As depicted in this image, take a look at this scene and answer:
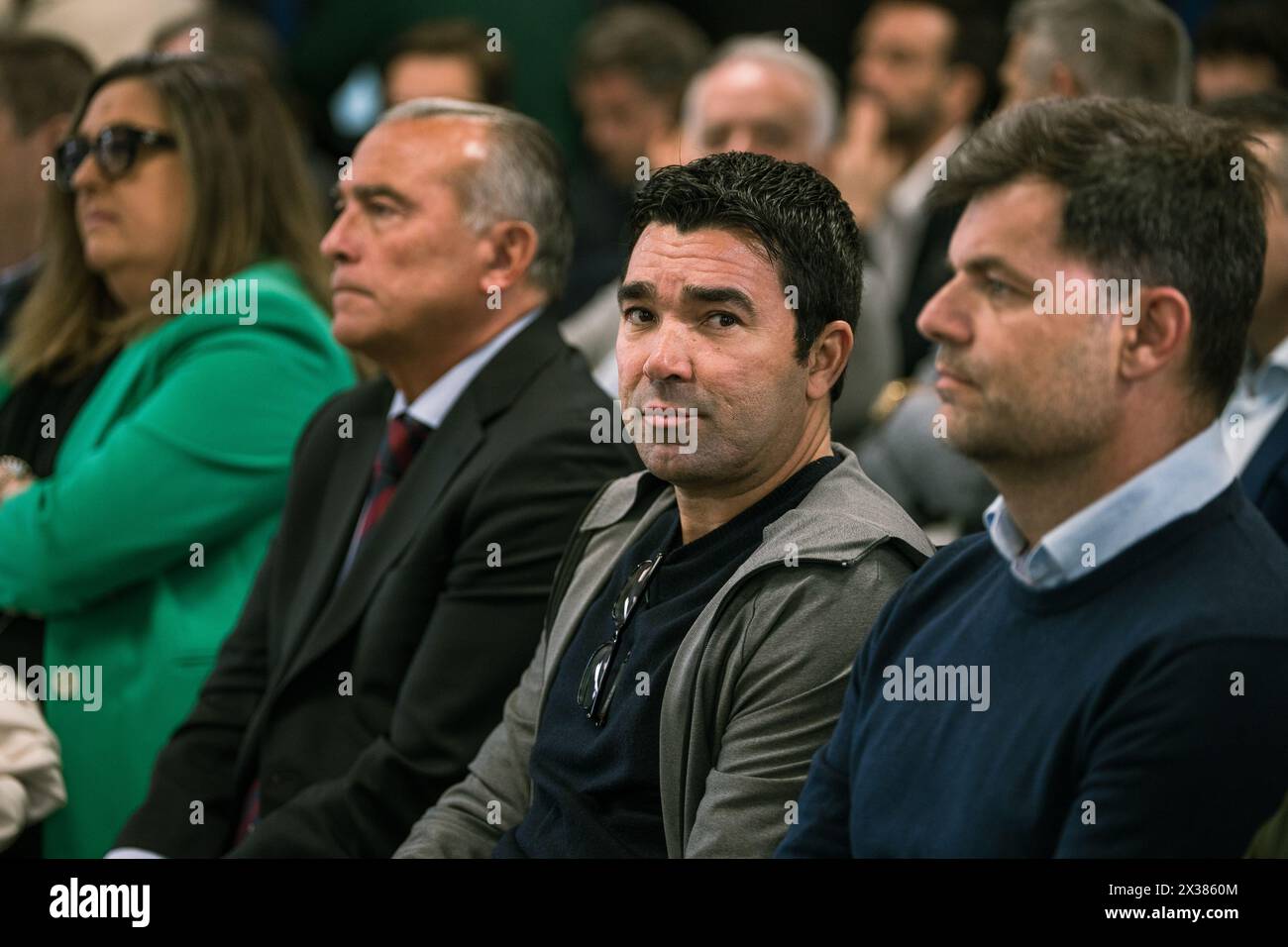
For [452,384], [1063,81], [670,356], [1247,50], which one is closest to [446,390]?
[452,384]

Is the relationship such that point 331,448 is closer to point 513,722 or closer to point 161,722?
point 161,722

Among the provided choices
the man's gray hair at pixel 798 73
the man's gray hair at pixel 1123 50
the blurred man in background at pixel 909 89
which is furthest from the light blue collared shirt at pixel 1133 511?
the blurred man in background at pixel 909 89

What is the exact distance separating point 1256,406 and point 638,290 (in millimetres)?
1342

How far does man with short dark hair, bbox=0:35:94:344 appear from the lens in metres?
4.04

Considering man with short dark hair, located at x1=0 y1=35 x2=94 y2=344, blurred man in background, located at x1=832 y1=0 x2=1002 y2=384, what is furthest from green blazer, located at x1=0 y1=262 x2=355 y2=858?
blurred man in background, located at x1=832 y1=0 x2=1002 y2=384

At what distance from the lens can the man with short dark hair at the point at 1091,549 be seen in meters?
1.51

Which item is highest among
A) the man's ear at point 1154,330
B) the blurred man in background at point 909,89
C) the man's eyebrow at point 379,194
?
the blurred man in background at point 909,89

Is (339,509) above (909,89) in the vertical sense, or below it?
below

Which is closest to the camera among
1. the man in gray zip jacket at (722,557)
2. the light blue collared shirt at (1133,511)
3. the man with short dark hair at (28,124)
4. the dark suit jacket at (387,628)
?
the light blue collared shirt at (1133,511)

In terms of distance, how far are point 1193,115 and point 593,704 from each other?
0.99m

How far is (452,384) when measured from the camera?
2824 millimetres

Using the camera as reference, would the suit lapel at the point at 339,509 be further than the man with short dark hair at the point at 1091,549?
Yes

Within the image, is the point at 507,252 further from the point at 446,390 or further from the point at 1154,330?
the point at 1154,330

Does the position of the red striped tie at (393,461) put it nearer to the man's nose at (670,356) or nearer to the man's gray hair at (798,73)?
the man's nose at (670,356)
